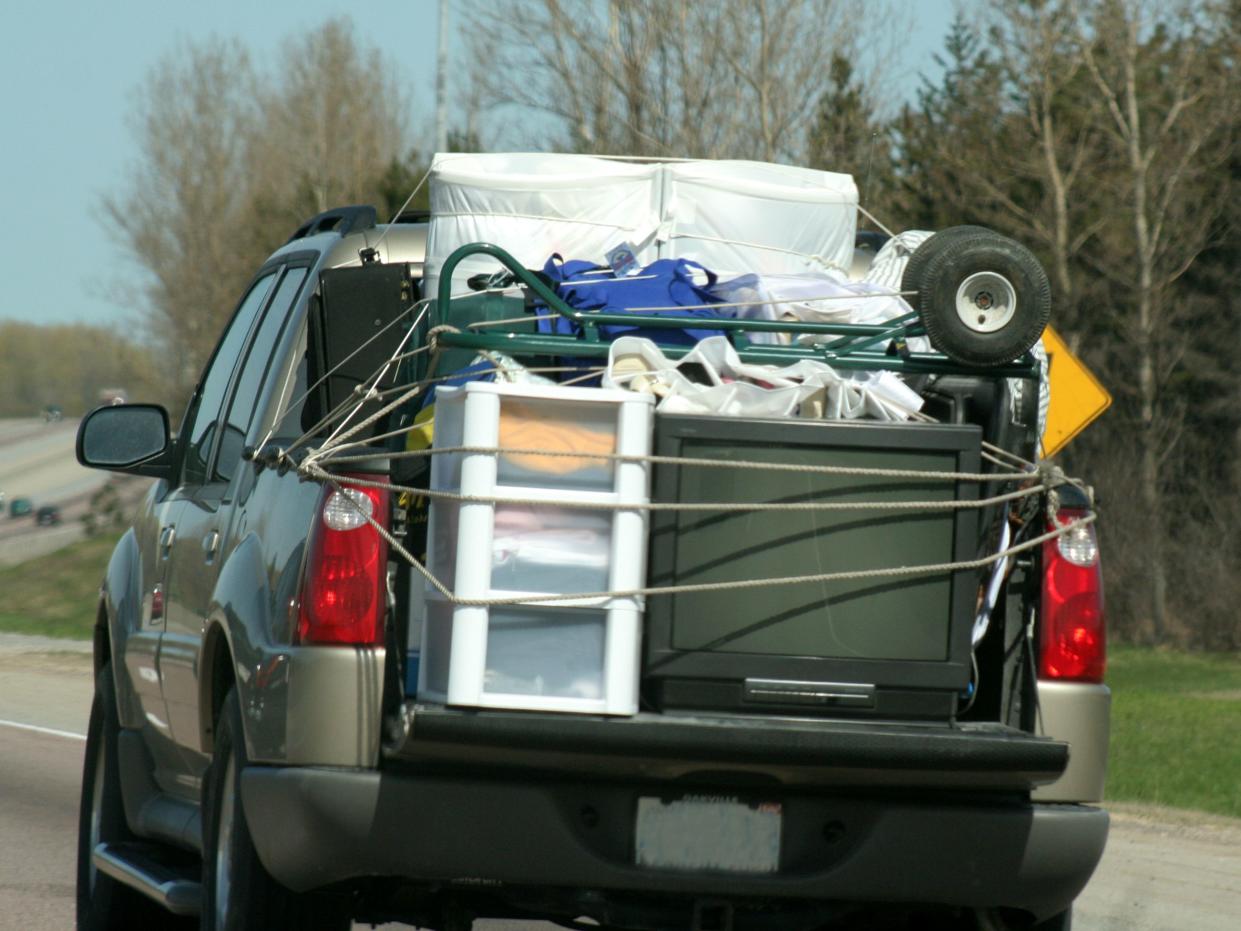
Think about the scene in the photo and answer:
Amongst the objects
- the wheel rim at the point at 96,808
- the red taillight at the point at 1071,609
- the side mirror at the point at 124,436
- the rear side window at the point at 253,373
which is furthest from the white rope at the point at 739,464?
the wheel rim at the point at 96,808

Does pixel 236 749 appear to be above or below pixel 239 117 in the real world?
below

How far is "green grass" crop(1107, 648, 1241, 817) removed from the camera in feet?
39.0

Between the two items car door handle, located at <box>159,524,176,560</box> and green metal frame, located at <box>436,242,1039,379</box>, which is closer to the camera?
green metal frame, located at <box>436,242,1039,379</box>

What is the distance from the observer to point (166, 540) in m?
6.43

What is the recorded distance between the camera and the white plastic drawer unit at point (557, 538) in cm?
423

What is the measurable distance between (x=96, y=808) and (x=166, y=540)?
107 cm

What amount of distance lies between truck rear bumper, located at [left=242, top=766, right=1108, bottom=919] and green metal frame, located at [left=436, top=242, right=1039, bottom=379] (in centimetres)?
94

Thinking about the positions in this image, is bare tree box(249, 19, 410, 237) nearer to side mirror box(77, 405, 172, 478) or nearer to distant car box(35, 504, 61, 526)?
distant car box(35, 504, 61, 526)

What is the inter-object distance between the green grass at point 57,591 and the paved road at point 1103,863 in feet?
47.4

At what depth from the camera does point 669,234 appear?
20.5 ft

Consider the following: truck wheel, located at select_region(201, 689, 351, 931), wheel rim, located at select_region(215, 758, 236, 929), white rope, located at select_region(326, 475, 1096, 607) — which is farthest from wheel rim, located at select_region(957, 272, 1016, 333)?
wheel rim, located at select_region(215, 758, 236, 929)

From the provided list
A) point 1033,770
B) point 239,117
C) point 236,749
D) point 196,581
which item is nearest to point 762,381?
point 1033,770

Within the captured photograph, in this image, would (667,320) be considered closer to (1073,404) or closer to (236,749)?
(236,749)

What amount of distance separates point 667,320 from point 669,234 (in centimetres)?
156
